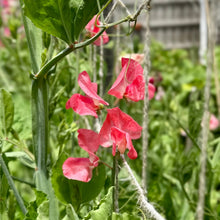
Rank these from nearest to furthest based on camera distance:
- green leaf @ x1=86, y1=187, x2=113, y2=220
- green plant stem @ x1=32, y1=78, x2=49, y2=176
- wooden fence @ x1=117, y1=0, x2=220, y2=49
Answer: green leaf @ x1=86, y1=187, x2=113, y2=220 → green plant stem @ x1=32, y1=78, x2=49, y2=176 → wooden fence @ x1=117, y1=0, x2=220, y2=49

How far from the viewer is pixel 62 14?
0.53m

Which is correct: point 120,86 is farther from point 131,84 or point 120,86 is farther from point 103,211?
point 103,211

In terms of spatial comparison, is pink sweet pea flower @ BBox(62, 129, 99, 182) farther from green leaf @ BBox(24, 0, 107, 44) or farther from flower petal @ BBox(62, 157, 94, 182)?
green leaf @ BBox(24, 0, 107, 44)

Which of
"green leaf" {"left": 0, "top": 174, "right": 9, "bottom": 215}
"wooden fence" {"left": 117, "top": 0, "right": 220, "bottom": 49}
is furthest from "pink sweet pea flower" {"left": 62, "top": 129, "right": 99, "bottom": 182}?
"wooden fence" {"left": 117, "top": 0, "right": 220, "bottom": 49}

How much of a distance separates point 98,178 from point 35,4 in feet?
0.85

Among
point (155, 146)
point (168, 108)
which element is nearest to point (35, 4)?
point (155, 146)

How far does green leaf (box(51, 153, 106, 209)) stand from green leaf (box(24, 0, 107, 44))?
187 millimetres

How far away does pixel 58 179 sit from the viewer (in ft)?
2.03

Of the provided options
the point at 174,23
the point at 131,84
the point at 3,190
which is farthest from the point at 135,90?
the point at 174,23

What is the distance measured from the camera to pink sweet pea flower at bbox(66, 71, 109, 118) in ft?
1.81

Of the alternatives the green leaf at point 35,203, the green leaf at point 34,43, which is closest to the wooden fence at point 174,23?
the green leaf at point 34,43

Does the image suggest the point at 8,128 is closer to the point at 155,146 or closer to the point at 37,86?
the point at 37,86

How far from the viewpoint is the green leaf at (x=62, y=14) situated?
523 mm

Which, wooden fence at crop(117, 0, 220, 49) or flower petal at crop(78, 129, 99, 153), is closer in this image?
flower petal at crop(78, 129, 99, 153)
